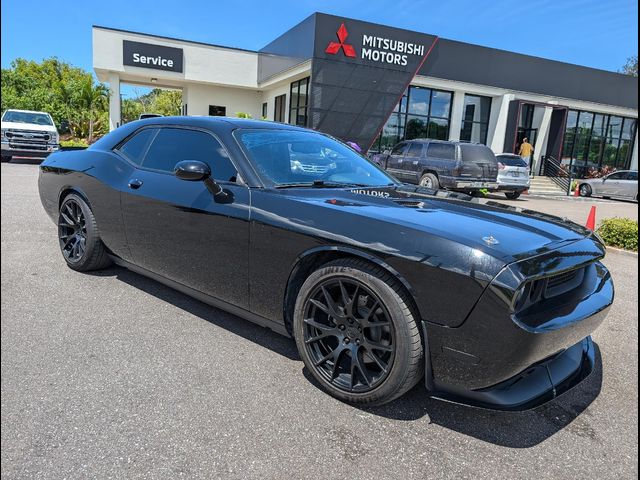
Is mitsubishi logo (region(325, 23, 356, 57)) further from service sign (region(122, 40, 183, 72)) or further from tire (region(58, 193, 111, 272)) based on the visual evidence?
tire (region(58, 193, 111, 272))

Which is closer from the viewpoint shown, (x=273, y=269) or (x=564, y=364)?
(x=564, y=364)

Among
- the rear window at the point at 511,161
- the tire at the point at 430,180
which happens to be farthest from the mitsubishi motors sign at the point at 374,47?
the tire at the point at 430,180

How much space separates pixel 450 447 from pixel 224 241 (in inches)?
69.4

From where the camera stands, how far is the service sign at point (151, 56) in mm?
21531

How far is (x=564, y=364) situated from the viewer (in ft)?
8.34

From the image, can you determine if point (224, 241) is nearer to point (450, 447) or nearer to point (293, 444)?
point (293, 444)

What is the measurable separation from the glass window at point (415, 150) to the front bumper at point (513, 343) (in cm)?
1255

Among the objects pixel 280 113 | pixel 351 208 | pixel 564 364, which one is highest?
pixel 280 113

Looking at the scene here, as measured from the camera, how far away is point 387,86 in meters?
20.2

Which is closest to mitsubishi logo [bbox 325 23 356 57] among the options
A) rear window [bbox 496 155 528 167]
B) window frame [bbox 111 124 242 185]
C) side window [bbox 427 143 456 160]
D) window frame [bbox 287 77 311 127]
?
window frame [bbox 287 77 311 127]

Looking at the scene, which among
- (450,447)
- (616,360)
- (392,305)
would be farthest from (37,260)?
(616,360)

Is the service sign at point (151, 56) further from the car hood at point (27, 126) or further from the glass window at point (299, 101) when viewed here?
the car hood at point (27, 126)

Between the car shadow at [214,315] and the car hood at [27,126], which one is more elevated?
the car hood at [27,126]

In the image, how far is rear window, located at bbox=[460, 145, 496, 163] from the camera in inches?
544
